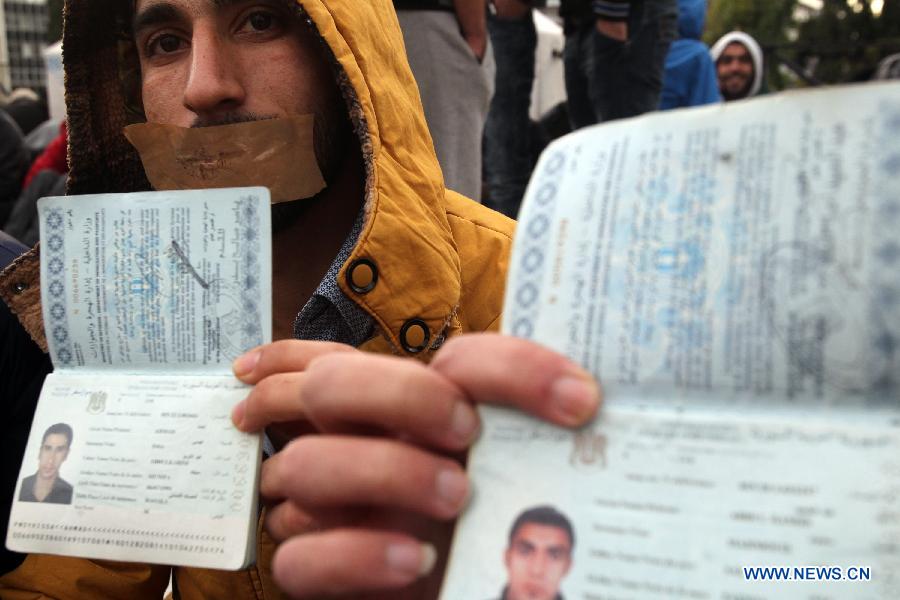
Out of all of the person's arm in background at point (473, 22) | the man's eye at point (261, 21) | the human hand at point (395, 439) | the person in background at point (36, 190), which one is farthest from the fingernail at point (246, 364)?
the person in background at point (36, 190)

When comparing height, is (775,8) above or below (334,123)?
above

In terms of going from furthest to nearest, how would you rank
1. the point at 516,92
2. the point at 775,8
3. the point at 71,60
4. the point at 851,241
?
the point at 775,8 → the point at 516,92 → the point at 71,60 → the point at 851,241

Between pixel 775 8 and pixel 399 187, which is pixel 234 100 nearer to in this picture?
pixel 399 187

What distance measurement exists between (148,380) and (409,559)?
36cm

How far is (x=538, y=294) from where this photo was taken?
0.55 m

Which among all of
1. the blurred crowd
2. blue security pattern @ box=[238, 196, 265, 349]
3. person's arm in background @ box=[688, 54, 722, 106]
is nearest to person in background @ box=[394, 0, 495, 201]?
the blurred crowd

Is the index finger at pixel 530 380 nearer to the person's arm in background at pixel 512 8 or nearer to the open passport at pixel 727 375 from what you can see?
the open passport at pixel 727 375

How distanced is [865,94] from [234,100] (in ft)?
2.81

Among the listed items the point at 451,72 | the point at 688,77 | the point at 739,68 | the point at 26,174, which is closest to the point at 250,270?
the point at 451,72

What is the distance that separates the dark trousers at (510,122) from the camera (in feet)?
8.96

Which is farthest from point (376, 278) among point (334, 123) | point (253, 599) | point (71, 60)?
point (71, 60)

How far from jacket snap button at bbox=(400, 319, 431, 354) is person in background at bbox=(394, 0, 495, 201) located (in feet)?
3.92

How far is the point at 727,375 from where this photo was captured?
50 cm

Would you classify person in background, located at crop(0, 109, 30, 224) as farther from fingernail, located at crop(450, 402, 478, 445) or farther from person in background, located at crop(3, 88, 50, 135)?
Answer: fingernail, located at crop(450, 402, 478, 445)
